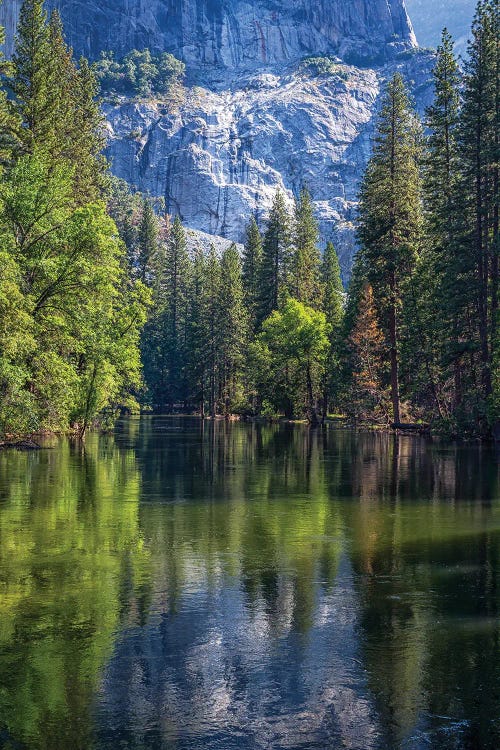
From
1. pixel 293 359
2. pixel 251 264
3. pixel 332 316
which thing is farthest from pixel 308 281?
pixel 293 359

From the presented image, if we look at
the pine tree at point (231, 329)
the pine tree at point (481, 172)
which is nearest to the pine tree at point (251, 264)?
the pine tree at point (231, 329)

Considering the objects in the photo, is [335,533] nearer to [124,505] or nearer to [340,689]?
[124,505]

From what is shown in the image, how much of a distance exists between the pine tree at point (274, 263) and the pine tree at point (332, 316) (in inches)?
239

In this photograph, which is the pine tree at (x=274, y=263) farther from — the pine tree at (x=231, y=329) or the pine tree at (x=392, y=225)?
the pine tree at (x=392, y=225)

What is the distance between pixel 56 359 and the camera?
37.6 meters

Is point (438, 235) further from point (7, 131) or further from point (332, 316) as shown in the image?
point (332, 316)

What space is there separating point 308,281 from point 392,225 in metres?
39.9

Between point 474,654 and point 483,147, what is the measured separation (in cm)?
4455

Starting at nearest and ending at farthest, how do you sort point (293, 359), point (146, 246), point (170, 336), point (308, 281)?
point (293, 359), point (308, 281), point (170, 336), point (146, 246)

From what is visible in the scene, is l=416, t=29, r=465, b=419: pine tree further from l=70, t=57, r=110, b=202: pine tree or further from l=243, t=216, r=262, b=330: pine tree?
l=243, t=216, r=262, b=330: pine tree

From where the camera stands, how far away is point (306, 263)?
10456 centimetres

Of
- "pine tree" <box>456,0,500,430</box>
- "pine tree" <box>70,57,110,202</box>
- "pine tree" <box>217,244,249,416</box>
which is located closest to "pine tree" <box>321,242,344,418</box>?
"pine tree" <box>217,244,249,416</box>

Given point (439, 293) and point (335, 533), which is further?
point (439, 293)

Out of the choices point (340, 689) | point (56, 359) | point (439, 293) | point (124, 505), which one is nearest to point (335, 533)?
point (124, 505)
